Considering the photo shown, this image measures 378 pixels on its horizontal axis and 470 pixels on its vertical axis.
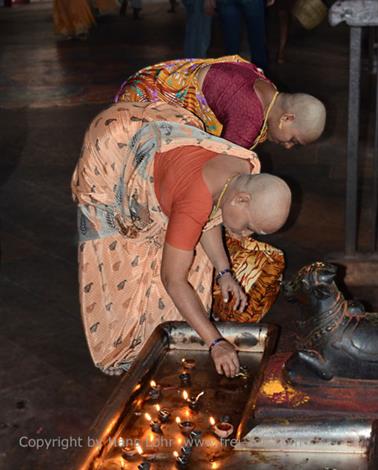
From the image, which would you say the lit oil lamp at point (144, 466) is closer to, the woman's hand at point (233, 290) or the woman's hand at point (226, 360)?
the woman's hand at point (226, 360)

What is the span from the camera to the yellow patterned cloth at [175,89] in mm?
4496

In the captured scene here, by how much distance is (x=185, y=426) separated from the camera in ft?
10.6

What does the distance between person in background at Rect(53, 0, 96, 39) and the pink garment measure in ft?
30.6

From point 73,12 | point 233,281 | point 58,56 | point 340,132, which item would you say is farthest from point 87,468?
point 73,12

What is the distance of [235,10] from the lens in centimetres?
809

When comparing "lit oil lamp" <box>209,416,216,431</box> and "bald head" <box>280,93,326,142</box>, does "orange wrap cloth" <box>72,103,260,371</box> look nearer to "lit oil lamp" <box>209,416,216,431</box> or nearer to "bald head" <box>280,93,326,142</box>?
"bald head" <box>280,93,326,142</box>

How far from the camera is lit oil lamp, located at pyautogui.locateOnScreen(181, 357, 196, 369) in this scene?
3.66m

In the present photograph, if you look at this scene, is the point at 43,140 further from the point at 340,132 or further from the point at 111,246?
the point at 111,246

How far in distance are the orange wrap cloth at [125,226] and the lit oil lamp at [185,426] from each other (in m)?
0.86

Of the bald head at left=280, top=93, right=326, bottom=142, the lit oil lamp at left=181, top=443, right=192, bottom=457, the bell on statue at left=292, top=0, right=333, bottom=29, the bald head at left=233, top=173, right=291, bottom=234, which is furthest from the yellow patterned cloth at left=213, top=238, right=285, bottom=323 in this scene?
the bell on statue at left=292, top=0, right=333, bottom=29

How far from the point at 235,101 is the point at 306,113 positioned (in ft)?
1.18

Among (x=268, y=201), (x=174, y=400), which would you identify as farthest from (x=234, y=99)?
(x=174, y=400)

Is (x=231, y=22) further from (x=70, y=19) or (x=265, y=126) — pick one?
(x=70, y=19)

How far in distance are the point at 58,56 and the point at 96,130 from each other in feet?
28.1
